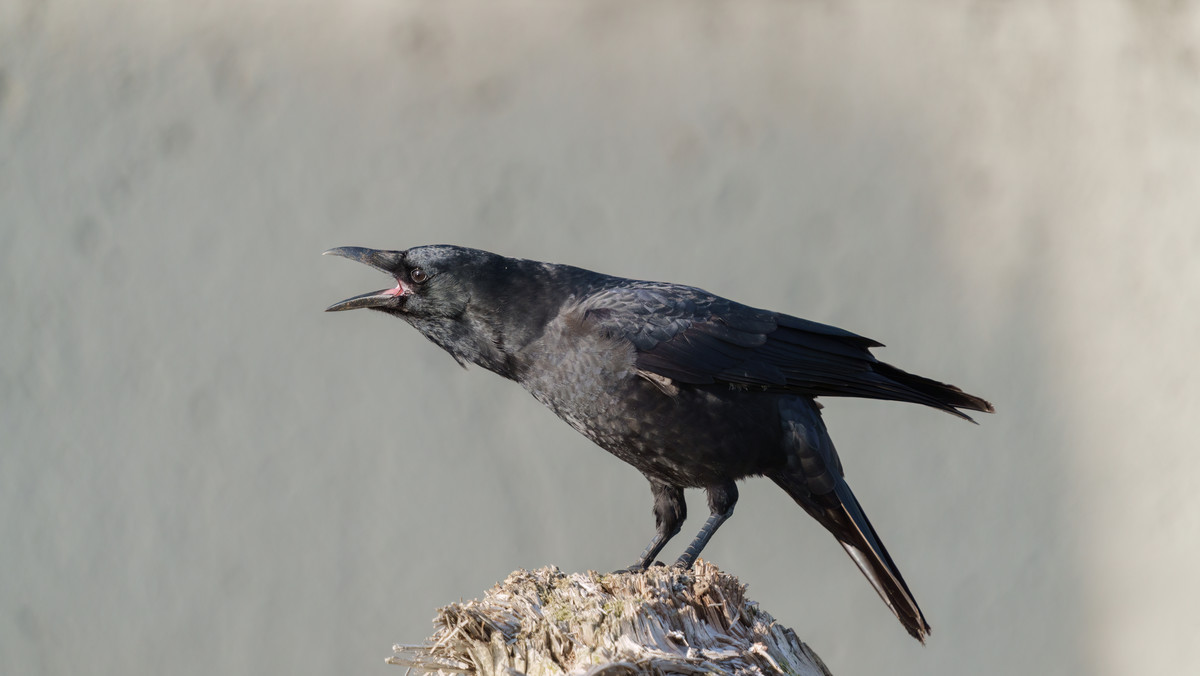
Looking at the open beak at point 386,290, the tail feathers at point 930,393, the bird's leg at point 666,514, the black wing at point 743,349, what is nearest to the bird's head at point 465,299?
the open beak at point 386,290

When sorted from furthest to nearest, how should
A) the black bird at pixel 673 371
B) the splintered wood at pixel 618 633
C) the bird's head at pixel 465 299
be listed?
the bird's head at pixel 465 299
the black bird at pixel 673 371
the splintered wood at pixel 618 633

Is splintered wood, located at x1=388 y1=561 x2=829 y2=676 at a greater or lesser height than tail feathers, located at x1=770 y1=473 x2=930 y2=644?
lesser

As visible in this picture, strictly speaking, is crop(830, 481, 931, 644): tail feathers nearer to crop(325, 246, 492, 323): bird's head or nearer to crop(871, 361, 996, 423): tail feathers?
crop(871, 361, 996, 423): tail feathers

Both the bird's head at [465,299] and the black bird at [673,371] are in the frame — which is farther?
the bird's head at [465,299]

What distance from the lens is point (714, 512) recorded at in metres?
2.09

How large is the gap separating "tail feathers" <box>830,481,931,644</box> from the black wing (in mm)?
250

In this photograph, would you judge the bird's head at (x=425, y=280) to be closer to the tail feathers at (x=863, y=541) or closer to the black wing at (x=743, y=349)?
the black wing at (x=743, y=349)

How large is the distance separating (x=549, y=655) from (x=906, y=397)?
1050mm

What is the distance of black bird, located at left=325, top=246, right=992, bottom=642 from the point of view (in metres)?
2.01

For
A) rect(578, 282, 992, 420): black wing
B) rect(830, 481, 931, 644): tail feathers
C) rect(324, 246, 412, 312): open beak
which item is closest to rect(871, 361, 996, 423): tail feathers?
rect(578, 282, 992, 420): black wing

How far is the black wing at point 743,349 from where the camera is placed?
2.03 m

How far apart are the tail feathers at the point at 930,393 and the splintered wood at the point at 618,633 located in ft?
2.23

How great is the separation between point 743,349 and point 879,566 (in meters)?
0.57

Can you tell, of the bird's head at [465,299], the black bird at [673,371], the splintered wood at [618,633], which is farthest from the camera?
the bird's head at [465,299]
